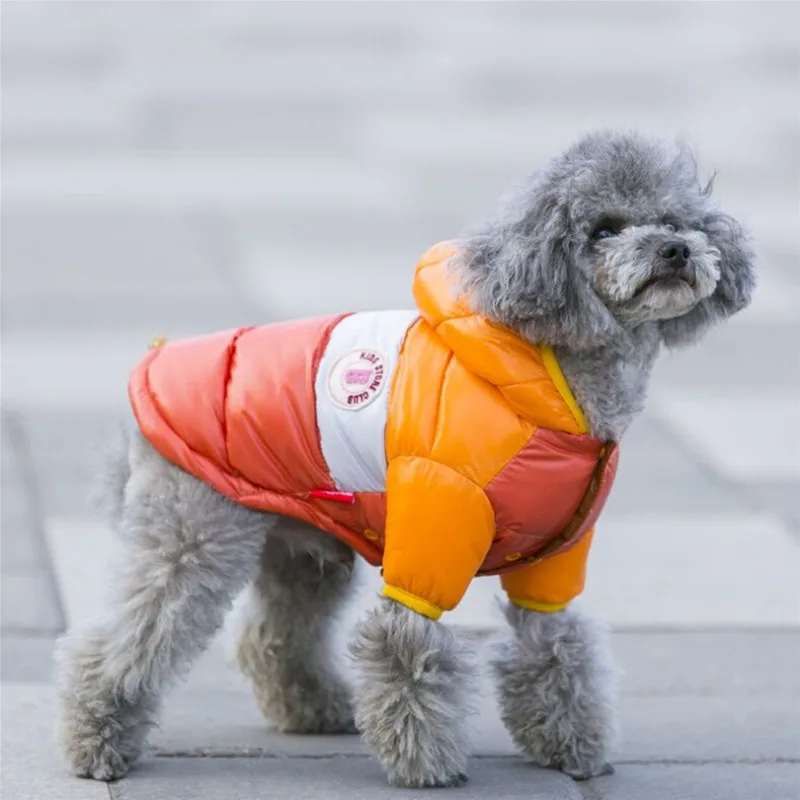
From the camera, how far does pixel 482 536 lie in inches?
163

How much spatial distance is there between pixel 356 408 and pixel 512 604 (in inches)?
29.2

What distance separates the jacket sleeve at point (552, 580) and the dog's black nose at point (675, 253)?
788 millimetres

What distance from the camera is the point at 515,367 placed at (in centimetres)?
418

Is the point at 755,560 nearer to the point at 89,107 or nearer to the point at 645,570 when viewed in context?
the point at 645,570

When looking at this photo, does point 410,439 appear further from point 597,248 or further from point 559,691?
point 559,691

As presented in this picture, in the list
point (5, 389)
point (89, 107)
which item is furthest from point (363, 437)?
point (89, 107)

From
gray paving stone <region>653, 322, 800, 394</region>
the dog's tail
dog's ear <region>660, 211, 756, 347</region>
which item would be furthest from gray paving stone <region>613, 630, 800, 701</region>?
gray paving stone <region>653, 322, 800, 394</region>

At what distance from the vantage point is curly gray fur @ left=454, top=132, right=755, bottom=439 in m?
4.06

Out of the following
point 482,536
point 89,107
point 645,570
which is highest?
point 482,536

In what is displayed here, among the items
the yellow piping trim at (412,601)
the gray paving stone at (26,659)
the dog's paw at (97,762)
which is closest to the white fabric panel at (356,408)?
the yellow piping trim at (412,601)

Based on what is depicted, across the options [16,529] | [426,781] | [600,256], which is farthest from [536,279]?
[16,529]

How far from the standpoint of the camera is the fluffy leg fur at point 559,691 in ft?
14.7

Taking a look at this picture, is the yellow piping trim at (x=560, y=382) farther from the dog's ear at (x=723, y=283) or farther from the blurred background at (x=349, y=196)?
the blurred background at (x=349, y=196)

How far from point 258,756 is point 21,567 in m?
1.82
